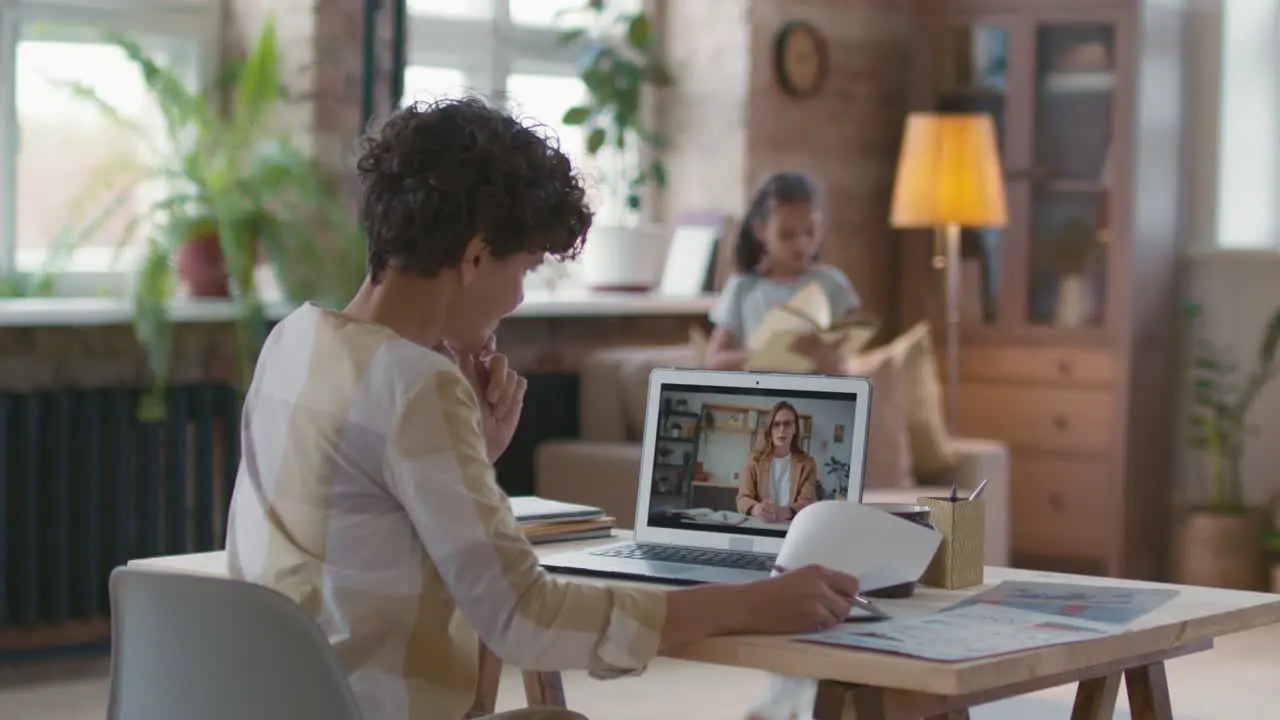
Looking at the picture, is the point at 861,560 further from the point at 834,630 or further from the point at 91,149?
the point at 91,149

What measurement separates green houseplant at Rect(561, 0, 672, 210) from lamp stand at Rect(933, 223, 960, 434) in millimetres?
914

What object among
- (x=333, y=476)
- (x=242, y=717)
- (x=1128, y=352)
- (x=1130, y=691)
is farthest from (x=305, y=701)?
(x=1128, y=352)

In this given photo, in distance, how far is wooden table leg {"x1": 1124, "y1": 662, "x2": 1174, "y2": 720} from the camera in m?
2.24

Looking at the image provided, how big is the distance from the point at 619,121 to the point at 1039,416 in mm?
1630

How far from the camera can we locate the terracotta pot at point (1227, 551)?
5.80 metres

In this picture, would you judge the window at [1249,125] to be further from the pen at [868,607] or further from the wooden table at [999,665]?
the pen at [868,607]

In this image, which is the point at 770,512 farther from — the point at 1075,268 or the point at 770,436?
the point at 1075,268

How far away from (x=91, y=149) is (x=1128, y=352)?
3.12 m

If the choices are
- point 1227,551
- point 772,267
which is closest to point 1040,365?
point 1227,551

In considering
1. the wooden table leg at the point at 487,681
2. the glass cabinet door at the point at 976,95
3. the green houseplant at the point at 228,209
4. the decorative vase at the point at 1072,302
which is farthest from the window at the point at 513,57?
the wooden table leg at the point at 487,681

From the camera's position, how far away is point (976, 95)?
20.5ft

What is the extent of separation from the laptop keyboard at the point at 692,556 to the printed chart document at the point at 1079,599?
0.26 metres

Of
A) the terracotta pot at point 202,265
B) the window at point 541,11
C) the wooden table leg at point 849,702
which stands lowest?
the wooden table leg at point 849,702

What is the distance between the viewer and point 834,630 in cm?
195
